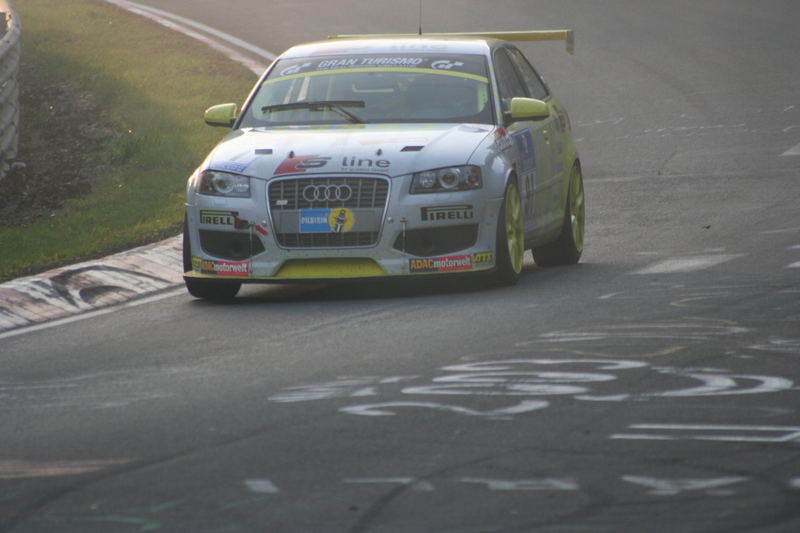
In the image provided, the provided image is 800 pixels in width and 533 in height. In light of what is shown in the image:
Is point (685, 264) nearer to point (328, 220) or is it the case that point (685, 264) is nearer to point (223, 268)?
point (328, 220)

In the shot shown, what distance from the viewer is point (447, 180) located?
1008 centimetres

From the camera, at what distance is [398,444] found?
6051mm

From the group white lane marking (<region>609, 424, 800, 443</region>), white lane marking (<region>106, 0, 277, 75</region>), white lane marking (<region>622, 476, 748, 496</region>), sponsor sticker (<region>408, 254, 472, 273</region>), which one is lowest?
white lane marking (<region>106, 0, 277, 75</region>)

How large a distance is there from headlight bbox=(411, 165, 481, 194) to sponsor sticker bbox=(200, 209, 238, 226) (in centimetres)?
105

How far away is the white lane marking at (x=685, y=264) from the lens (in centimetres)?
1090

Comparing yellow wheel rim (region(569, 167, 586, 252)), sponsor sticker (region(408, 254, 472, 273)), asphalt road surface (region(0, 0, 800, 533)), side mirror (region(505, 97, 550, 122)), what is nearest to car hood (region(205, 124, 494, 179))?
side mirror (region(505, 97, 550, 122))

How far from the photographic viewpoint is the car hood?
33.0 feet

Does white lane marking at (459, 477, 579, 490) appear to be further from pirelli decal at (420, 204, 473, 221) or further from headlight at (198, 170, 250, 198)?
headlight at (198, 170, 250, 198)

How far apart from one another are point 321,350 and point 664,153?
10.6 metres

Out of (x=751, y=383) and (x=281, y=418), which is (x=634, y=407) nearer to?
(x=751, y=383)

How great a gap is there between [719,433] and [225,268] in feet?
15.3

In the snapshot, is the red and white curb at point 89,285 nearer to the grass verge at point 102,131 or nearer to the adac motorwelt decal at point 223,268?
the grass verge at point 102,131

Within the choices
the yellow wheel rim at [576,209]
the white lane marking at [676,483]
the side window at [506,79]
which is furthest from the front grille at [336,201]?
the white lane marking at [676,483]

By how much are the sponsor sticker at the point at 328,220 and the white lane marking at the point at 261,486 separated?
14.7 feet
